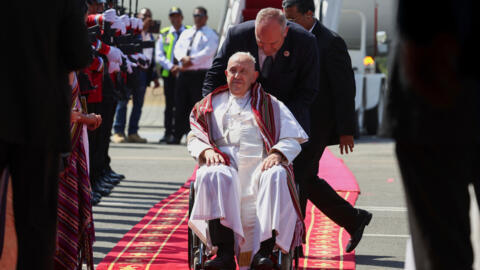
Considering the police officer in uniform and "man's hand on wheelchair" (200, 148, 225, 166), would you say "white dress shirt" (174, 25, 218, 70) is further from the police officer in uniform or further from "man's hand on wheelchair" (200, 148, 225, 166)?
"man's hand on wheelchair" (200, 148, 225, 166)

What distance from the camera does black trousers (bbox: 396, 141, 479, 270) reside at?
3283mm

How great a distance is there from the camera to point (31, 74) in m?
4.02

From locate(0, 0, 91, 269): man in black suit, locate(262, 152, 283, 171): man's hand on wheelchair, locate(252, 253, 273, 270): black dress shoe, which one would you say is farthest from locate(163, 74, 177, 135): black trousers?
locate(0, 0, 91, 269): man in black suit

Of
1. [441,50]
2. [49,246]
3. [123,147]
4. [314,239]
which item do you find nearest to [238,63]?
[314,239]

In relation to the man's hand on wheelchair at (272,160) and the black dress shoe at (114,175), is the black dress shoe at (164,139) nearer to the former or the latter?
the black dress shoe at (114,175)

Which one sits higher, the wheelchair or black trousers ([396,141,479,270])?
black trousers ([396,141,479,270])

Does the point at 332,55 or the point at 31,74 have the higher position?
the point at 31,74

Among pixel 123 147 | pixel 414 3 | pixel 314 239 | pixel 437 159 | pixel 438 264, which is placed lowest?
pixel 123 147

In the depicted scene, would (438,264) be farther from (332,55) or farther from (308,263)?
(332,55)

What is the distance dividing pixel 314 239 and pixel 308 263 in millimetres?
898

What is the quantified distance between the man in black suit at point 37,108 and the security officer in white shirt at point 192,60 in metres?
11.9

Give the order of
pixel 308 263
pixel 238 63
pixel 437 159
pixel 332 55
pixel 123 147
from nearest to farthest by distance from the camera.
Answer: pixel 437 159 → pixel 238 63 → pixel 308 263 → pixel 332 55 → pixel 123 147

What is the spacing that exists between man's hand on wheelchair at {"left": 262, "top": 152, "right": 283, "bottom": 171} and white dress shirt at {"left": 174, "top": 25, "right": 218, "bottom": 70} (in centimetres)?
1013

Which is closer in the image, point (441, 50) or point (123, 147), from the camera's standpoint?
point (441, 50)
